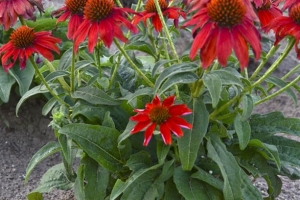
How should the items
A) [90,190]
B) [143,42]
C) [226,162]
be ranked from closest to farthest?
[226,162]
[90,190]
[143,42]

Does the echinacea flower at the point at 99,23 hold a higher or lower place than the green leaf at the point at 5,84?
higher

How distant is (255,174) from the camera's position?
1.90 metres

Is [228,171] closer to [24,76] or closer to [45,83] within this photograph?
[45,83]

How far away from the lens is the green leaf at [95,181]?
1.77 metres

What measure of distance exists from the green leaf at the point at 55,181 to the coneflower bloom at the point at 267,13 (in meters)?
0.91

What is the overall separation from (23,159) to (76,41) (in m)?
1.43

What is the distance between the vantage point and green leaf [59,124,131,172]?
1714mm

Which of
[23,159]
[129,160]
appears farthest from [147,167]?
[23,159]

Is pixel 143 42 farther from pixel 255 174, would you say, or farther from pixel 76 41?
pixel 255 174

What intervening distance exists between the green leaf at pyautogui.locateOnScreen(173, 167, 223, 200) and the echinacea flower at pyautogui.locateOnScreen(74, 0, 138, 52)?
0.48 meters

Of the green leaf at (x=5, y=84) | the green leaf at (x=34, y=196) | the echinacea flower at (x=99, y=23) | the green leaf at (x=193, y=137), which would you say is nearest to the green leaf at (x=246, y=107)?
the green leaf at (x=193, y=137)

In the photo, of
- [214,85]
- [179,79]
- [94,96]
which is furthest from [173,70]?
[94,96]

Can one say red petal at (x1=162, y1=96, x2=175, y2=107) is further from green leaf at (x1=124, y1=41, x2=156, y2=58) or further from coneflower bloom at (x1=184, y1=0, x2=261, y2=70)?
green leaf at (x1=124, y1=41, x2=156, y2=58)

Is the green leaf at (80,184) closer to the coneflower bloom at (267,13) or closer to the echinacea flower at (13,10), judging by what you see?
the echinacea flower at (13,10)
